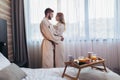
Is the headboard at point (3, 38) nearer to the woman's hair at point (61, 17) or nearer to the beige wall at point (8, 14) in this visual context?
the beige wall at point (8, 14)

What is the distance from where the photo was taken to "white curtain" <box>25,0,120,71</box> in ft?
13.0

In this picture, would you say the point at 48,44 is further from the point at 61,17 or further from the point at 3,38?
the point at 3,38

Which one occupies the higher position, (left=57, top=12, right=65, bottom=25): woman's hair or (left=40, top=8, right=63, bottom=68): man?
(left=57, top=12, right=65, bottom=25): woman's hair

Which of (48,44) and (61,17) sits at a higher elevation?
(61,17)

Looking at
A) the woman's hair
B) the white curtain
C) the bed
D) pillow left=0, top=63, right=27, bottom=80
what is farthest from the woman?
pillow left=0, top=63, right=27, bottom=80

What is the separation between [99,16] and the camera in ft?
13.2

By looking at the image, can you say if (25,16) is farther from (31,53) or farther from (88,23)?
(88,23)

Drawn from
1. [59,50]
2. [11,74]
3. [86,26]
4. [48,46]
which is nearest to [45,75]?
[11,74]

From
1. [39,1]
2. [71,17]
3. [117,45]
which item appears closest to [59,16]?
[71,17]

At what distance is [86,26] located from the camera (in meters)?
4.05

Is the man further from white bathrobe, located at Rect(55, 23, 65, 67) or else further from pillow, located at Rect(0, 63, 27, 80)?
pillow, located at Rect(0, 63, 27, 80)

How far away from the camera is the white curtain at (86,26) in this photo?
3975 millimetres

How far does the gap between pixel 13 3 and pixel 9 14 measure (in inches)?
11.1

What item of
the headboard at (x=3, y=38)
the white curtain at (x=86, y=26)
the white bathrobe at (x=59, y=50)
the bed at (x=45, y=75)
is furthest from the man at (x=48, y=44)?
the bed at (x=45, y=75)
